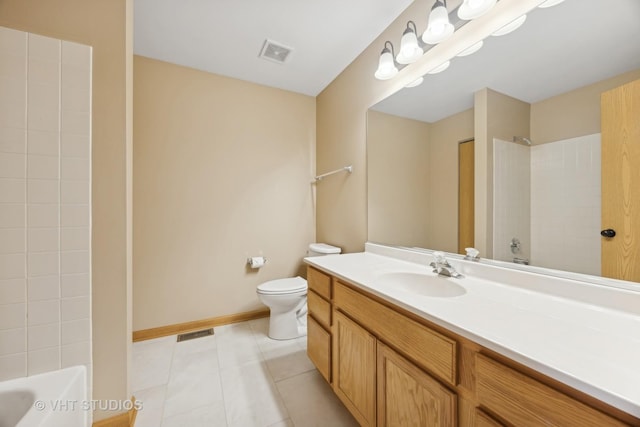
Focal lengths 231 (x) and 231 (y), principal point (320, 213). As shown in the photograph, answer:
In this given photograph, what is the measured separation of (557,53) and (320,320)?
160cm

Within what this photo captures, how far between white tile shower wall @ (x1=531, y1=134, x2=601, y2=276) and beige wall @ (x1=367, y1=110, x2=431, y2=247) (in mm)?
549

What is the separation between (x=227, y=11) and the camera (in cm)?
151

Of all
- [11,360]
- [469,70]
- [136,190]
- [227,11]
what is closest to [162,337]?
[11,360]

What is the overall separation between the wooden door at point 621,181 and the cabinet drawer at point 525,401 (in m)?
0.60

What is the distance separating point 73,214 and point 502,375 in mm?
1653

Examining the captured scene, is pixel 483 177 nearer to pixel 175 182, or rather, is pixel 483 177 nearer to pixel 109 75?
pixel 109 75

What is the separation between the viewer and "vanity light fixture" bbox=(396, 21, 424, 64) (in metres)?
1.30

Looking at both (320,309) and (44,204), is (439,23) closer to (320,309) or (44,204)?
(320,309)

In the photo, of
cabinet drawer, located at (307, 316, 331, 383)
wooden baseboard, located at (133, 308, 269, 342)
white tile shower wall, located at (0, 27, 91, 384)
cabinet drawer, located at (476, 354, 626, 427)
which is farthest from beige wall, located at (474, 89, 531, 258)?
wooden baseboard, located at (133, 308, 269, 342)

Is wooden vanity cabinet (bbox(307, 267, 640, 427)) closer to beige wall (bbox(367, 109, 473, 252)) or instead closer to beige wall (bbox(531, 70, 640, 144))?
beige wall (bbox(367, 109, 473, 252))

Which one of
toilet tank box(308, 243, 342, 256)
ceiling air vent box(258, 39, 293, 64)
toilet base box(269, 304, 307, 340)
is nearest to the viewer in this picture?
ceiling air vent box(258, 39, 293, 64)

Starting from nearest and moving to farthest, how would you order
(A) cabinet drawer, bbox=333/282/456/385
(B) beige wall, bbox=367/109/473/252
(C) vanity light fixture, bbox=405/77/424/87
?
(A) cabinet drawer, bbox=333/282/456/385
(B) beige wall, bbox=367/109/473/252
(C) vanity light fixture, bbox=405/77/424/87

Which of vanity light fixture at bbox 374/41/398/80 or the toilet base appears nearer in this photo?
vanity light fixture at bbox 374/41/398/80

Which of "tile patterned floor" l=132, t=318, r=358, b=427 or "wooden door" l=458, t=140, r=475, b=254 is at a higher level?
"wooden door" l=458, t=140, r=475, b=254
